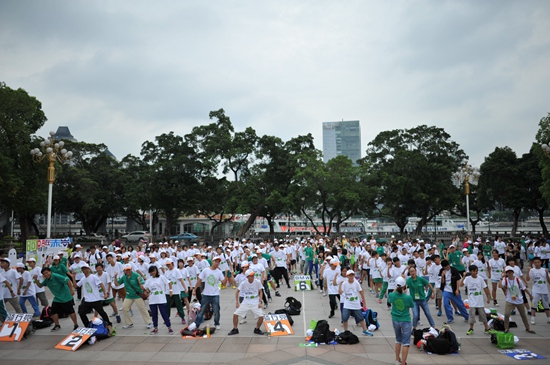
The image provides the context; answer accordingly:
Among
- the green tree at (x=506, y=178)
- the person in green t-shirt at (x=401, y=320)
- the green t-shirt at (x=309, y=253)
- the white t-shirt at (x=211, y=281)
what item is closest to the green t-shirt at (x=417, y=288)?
the person in green t-shirt at (x=401, y=320)

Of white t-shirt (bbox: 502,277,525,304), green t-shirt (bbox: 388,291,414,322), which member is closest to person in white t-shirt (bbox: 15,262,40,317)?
green t-shirt (bbox: 388,291,414,322)

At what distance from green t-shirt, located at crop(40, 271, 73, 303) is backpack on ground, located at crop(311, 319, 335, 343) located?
6.10 m

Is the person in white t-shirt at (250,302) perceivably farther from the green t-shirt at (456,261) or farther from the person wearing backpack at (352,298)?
the green t-shirt at (456,261)

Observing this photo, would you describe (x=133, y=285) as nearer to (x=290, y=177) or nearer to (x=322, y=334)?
(x=322, y=334)

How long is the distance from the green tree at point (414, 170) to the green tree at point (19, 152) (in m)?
32.1

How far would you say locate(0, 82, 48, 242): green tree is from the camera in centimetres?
2916

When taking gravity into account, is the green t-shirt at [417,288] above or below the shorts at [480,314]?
above

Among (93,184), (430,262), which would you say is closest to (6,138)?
(93,184)

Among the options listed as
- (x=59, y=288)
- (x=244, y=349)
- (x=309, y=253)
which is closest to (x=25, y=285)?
(x=59, y=288)

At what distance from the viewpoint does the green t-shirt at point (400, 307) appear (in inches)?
283

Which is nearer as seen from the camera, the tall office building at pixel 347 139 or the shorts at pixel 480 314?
the shorts at pixel 480 314

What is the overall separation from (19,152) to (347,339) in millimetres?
30981

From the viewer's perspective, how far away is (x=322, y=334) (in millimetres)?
8656

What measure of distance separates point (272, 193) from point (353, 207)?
8.99 meters
